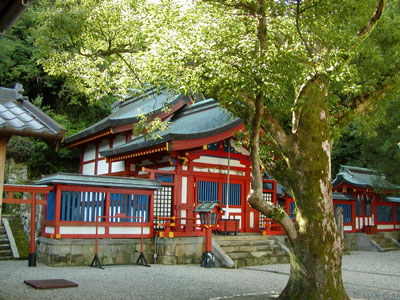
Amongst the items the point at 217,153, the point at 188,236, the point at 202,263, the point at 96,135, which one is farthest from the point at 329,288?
the point at 96,135

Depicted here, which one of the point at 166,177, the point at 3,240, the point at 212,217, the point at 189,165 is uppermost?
the point at 189,165

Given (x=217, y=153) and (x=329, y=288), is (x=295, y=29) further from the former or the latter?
(x=217, y=153)

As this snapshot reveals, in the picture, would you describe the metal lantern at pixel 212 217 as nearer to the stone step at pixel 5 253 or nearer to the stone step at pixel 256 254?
the stone step at pixel 256 254

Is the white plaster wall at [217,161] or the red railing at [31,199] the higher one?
the white plaster wall at [217,161]

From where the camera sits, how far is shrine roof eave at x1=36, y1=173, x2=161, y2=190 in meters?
11.3

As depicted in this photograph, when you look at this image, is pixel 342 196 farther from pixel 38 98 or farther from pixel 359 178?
pixel 38 98

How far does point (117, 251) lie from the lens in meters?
11.9

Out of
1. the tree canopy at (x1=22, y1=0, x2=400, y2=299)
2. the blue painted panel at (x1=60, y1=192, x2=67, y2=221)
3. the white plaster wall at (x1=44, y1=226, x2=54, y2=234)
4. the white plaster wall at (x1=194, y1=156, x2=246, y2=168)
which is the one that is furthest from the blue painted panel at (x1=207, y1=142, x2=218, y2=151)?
the tree canopy at (x1=22, y1=0, x2=400, y2=299)

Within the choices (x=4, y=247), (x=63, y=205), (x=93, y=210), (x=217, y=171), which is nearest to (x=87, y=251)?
(x=93, y=210)

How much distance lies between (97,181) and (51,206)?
1.41m

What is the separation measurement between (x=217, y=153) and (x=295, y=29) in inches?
319

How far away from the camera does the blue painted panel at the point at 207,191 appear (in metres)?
14.5

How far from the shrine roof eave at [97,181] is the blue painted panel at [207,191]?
6.71 ft

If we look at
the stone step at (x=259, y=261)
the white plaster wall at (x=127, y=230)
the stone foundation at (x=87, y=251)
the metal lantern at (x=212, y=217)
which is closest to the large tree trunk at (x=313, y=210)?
the metal lantern at (x=212, y=217)
